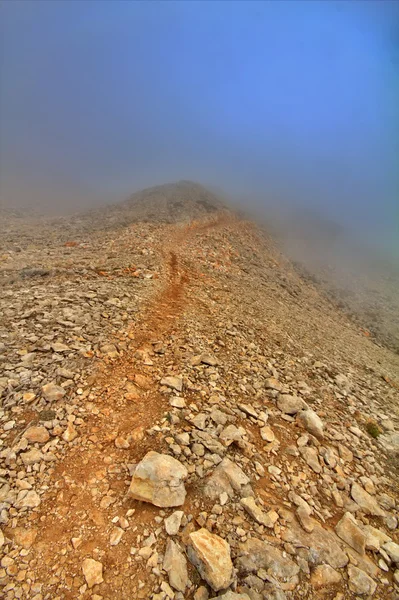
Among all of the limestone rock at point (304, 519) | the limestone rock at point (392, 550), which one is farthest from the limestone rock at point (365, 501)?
the limestone rock at point (304, 519)

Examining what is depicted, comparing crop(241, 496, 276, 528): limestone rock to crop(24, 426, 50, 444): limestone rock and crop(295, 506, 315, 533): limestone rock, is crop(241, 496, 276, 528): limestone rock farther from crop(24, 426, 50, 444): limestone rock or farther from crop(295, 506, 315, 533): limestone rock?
crop(24, 426, 50, 444): limestone rock

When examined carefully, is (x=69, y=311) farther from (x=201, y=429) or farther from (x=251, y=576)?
(x=251, y=576)

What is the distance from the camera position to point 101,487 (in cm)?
430

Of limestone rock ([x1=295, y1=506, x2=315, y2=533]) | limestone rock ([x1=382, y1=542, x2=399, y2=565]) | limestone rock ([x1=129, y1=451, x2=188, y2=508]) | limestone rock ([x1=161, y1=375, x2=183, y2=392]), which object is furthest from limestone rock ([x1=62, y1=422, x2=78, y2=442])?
limestone rock ([x1=382, y1=542, x2=399, y2=565])

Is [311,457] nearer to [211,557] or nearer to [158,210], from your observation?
[211,557]

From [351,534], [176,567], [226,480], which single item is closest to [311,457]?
[351,534]

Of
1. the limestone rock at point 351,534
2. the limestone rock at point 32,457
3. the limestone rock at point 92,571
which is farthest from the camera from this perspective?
the limestone rock at point 32,457

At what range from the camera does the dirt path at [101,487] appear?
3404mm

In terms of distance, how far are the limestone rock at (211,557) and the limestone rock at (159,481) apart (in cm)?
54

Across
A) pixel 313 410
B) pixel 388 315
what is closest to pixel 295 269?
pixel 388 315

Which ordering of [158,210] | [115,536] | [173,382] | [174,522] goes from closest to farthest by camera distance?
[115,536], [174,522], [173,382], [158,210]

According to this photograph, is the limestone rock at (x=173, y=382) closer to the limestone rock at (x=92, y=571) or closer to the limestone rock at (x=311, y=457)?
the limestone rock at (x=311, y=457)

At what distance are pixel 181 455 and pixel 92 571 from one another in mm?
1859

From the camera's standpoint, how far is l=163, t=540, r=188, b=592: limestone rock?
3.39 m
